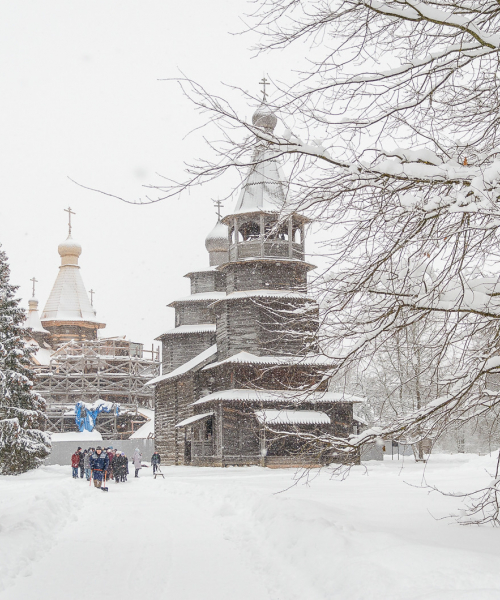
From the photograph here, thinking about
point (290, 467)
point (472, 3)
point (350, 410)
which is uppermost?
point (472, 3)

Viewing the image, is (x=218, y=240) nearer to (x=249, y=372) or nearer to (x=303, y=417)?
(x=249, y=372)

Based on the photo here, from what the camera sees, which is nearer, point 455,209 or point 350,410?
point 455,209

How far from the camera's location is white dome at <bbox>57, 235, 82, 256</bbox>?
Result: 7106 centimetres

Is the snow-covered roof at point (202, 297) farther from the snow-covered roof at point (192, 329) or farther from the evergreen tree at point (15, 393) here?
the evergreen tree at point (15, 393)

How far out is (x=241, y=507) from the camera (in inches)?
532

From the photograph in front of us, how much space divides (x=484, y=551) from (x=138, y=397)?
166ft

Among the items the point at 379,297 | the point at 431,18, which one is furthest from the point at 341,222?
the point at 431,18

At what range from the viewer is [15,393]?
2952 cm

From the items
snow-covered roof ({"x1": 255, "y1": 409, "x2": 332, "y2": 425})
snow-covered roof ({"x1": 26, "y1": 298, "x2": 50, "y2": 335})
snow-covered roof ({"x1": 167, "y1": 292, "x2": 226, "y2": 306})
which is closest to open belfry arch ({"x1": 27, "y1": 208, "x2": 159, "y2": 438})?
snow-covered roof ({"x1": 26, "y1": 298, "x2": 50, "y2": 335})

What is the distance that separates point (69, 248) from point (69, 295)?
5.51 meters

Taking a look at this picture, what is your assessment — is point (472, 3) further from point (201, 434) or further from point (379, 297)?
point (201, 434)

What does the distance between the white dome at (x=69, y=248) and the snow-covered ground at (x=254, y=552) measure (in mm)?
59359

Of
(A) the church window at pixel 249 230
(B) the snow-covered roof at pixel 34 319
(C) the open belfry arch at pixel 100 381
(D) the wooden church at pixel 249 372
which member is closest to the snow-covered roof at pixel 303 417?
(D) the wooden church at pixel 249 372

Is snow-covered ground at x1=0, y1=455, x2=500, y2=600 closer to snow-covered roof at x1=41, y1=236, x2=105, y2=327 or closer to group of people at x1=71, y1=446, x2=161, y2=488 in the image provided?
group of people at x1=71, y1=446, x2=161, y2=488
